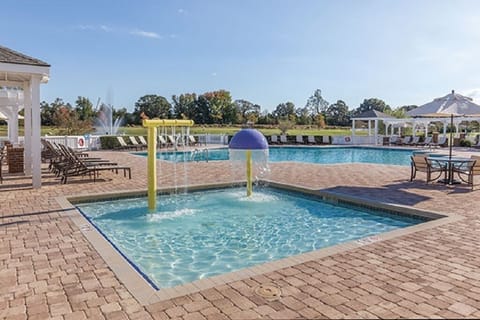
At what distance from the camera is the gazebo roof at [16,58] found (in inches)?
360

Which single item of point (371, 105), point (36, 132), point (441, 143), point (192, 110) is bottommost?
point (441, 143)

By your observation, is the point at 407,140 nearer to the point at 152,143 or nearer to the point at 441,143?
the point at 441,143

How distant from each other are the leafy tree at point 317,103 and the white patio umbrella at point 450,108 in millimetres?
91417

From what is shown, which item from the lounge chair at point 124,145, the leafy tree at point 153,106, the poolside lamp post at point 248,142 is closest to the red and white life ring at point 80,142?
the lounge chair at point 124,145

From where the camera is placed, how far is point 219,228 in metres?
6.89

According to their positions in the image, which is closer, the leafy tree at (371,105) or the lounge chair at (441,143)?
the lounge chair at (441,143)

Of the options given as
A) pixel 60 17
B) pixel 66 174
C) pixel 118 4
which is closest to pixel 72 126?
pixel 60 17

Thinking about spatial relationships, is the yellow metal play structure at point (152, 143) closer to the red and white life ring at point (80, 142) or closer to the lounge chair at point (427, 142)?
the red and white life ring at point (80, 142)

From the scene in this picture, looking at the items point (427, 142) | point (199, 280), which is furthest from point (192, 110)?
point (199, 280)

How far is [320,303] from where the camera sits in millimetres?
3357

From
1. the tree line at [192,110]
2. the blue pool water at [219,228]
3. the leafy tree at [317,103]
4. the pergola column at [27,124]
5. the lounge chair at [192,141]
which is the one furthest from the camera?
the leafy tree at [317,103]

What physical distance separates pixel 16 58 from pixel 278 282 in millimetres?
8898

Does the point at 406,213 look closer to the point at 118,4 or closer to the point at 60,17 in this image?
the point at 118,4

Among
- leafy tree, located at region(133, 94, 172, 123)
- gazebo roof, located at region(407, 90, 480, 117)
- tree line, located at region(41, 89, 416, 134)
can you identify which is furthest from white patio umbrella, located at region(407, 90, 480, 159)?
leafy tree, located at region(133, 94, 172, 123)
